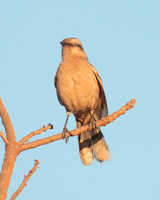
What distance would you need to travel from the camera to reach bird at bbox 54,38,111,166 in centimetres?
746

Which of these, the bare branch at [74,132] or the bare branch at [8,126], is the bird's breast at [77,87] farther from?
the bare branch at [8,126]

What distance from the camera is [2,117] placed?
12.4 ft

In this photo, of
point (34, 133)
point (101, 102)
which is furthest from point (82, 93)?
point (34, 133)

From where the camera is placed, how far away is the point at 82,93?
24.6 ft


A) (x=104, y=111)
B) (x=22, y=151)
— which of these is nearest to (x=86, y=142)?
(x=104, y=111)

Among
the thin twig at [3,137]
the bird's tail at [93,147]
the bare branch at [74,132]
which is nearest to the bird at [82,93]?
the bird's tail at [93,147]

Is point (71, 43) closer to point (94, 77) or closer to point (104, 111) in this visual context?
point (94, 77)

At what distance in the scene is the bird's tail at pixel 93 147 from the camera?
7465 millimetres

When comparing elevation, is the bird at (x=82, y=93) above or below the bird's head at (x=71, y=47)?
below

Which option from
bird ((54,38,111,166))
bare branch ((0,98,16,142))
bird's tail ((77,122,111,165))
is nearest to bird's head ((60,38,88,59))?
bird ((54,38,111,166))

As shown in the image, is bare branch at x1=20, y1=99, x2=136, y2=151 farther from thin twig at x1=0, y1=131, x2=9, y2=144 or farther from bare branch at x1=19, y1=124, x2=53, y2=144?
thin twig at x1=0, y1=131, x2=9, y2=144

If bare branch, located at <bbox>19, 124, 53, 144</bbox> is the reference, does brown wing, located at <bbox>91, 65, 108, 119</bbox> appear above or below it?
above

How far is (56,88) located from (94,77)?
33.5 inches

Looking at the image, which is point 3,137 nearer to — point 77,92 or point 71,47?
point 77,92
